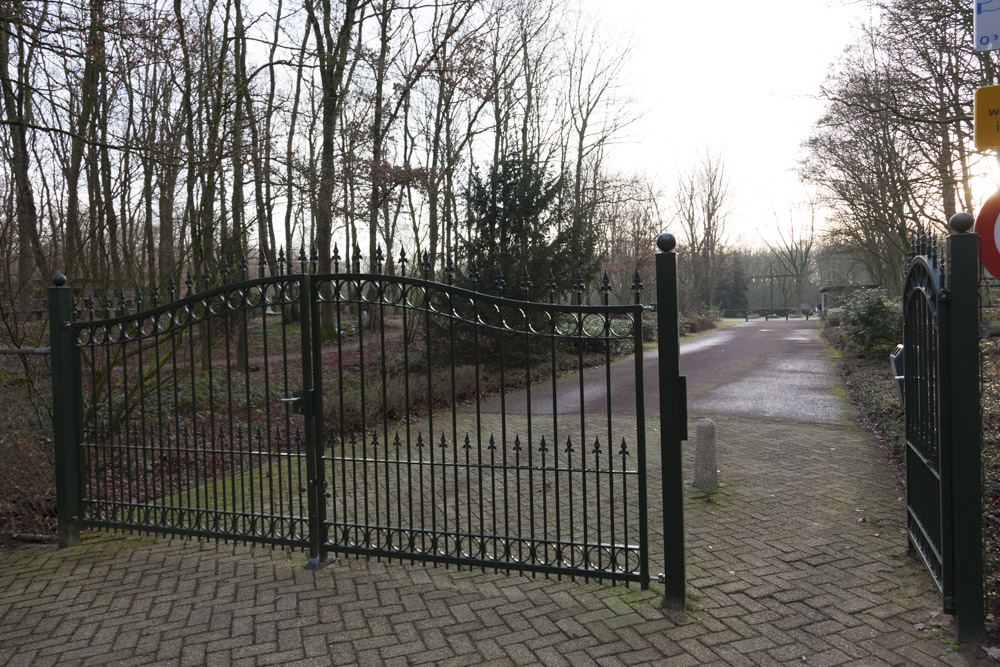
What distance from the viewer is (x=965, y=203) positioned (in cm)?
1506

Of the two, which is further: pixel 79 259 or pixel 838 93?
pixel 838 93

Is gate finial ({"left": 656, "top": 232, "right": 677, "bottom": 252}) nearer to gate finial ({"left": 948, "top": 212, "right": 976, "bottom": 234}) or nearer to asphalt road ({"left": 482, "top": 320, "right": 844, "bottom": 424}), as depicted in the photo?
gate finial ({"left": 948, "top": 212, "right": 976, "bottom": 234})

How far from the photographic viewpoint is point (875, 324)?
16125mm

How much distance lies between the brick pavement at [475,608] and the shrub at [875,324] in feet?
40.5

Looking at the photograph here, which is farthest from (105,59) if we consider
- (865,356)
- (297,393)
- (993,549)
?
(865,356)

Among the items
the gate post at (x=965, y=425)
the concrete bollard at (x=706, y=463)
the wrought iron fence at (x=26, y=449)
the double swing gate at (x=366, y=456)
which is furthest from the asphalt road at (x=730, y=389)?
the wrought iron fence at (x=26, y=449)

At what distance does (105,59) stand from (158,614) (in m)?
5.89

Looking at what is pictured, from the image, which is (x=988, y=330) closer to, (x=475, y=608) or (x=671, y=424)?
(x=671, y=424)

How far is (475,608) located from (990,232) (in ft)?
12.8

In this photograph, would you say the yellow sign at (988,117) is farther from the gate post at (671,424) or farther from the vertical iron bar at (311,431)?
the vertical iron bar at (311,431)

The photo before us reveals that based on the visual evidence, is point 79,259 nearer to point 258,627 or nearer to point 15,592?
point 15,592

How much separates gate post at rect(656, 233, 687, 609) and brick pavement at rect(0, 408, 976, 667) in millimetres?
222

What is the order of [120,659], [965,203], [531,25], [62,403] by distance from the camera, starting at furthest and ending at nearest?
[531,25] < [965,203] < [62,403] < [120,659]

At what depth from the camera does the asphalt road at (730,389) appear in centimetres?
1068
